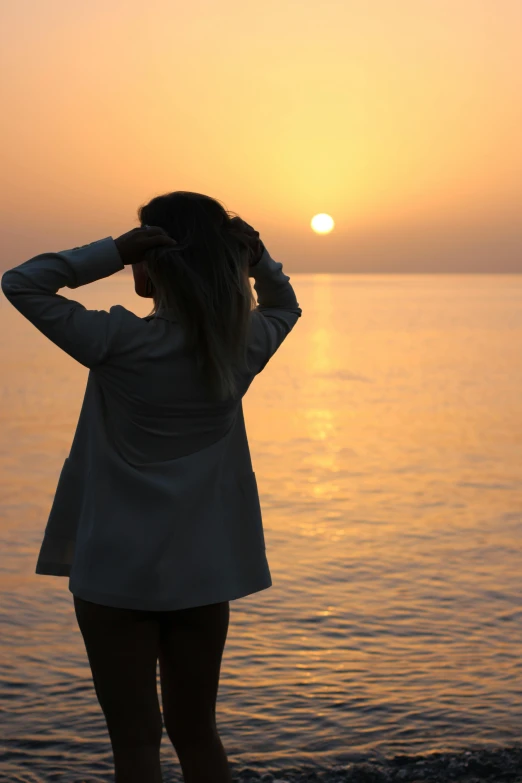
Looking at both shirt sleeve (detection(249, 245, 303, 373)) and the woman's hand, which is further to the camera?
shirt sleeve (detection(249, 245, 303, 373))

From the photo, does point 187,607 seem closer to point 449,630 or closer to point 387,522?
point 449,630

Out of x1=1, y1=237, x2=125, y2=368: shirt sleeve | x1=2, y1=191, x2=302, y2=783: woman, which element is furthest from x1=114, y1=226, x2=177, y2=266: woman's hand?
x1=1, y1=237, x2=125, y2=368: shirt sleeve

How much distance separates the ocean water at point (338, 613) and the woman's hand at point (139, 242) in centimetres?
310

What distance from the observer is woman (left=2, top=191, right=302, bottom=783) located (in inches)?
97.7

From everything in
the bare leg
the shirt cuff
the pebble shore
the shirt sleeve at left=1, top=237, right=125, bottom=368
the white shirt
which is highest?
the shirt cuff

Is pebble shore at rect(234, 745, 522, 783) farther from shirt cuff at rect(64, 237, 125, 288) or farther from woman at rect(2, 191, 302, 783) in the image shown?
shirt cuff at rect(64, 237, 125, 288)

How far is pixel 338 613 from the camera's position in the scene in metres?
7.13

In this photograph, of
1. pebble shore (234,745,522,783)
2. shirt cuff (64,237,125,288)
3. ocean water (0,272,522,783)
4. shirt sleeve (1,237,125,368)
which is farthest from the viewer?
ocean water (0,272,522,783)

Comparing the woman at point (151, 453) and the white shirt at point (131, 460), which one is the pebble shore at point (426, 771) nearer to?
the woman at point (151, 453)

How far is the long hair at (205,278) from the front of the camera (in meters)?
2.48

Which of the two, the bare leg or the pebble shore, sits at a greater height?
the bare leg

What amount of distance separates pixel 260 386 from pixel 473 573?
17364 mm

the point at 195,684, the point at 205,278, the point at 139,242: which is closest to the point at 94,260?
the point at 139,242

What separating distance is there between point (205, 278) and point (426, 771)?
10.2ft
